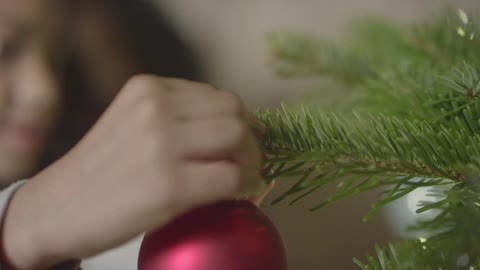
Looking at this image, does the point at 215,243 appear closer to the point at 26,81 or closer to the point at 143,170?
the point at 143,170

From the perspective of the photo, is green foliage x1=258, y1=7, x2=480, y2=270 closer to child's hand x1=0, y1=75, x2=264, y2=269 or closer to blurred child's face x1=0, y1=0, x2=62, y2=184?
child's hand x1=0, y1=75, x2=264, y2=269

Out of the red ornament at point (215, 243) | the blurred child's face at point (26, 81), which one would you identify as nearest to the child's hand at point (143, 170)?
the red ornament at point (215, 243)

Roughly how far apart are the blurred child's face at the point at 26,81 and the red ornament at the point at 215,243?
354 mm

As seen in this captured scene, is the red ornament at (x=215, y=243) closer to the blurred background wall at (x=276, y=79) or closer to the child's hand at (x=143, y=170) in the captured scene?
the child's hand at (x=143, y=170)

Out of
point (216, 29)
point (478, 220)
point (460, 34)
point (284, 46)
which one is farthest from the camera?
point (216, 29)

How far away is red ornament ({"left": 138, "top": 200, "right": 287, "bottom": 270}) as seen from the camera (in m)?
0.21

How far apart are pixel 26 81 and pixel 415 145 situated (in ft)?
1.45

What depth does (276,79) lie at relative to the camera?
2.31 ft

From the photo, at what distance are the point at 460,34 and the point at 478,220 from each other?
240mm

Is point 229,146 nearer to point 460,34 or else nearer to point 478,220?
point 478,220

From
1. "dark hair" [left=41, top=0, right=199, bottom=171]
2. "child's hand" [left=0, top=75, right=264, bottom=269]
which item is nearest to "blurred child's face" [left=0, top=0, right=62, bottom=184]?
"dark hair" [left=41, top=0, right=199, bottom=171]

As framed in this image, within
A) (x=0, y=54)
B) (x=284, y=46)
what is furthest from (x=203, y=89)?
(x=0, y=54)

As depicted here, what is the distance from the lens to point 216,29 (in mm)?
674

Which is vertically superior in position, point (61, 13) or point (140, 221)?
point (61, 13)
